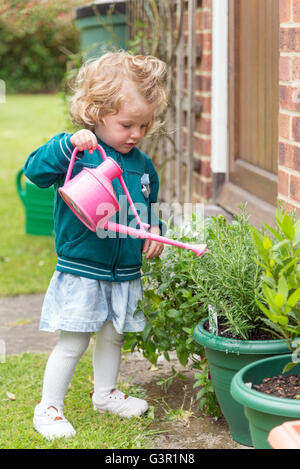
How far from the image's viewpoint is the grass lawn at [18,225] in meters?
4.89

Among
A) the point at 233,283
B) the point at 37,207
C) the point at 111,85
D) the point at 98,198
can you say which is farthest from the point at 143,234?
the point at 37,207

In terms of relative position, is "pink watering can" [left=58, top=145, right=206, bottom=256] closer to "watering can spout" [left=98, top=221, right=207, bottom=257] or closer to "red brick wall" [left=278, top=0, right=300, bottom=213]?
"watering can spout" [left=98, top=221, right=207, bottom=257]

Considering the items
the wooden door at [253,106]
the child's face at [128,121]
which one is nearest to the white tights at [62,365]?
the child's face at [128,121]

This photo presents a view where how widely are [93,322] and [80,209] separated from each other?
474 mm

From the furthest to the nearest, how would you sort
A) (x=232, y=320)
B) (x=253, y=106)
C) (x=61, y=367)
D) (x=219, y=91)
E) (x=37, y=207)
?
(x=37, y=207) < (x=219, y=91) < (x=253, y=106) < (x=61, y=367) < (x=232, y=320)

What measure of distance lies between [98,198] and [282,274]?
707 millimetres

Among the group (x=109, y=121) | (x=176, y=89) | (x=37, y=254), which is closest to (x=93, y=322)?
(x=109, y=121)

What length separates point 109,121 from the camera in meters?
2.54

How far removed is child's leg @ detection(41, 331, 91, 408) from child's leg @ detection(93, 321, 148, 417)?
16 centimetres

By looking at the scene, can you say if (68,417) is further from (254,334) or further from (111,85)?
(111,85)

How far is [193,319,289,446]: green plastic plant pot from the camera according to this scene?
2203 mm

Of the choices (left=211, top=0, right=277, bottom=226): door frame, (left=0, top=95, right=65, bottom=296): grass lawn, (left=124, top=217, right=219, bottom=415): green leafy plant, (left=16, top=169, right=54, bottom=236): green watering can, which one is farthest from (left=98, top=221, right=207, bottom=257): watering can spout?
(left=16, top=169, right=54, bottom=236): green watering can

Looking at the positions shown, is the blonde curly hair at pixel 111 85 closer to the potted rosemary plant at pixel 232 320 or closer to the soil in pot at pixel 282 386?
the potted rosemary plant at pixel 232 320

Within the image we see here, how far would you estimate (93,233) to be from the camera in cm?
258
